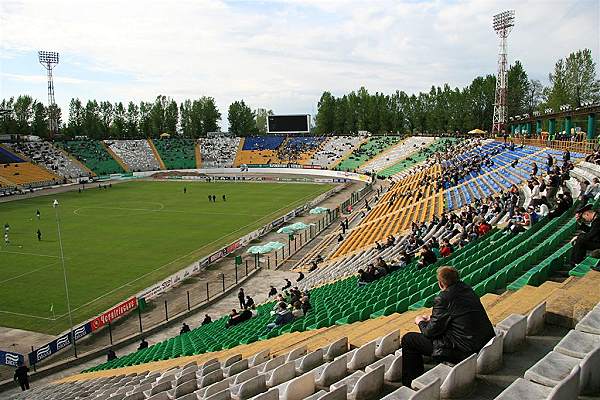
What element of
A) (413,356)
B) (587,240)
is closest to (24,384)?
(413,356)

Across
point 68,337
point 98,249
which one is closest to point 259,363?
point 68,337

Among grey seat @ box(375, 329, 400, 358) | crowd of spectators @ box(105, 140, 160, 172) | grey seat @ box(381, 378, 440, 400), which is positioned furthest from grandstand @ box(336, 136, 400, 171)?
grey seat @ box(381, 378, 440, 400)

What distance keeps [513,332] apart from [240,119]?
139977mm

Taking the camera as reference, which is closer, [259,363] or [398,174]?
[259,363]

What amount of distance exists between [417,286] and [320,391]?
6.71m

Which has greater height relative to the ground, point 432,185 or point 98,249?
point 432,185

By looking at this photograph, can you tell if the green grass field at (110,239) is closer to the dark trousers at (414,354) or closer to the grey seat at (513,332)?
the dark trousers at (414,354)

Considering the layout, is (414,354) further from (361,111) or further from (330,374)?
(361,111)

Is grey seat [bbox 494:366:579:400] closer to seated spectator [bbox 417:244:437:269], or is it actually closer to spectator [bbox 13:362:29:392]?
seated spectator [bbox 417:244:437:269]

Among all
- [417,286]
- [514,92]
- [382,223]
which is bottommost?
[382,223]

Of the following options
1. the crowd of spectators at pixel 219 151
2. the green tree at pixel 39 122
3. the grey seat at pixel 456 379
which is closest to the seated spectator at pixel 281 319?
the grey seat at pixel 456 379

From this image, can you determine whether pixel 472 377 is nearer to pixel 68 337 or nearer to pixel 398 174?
pixel 68 337

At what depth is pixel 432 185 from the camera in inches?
1753

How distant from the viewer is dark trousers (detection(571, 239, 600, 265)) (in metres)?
8.72
